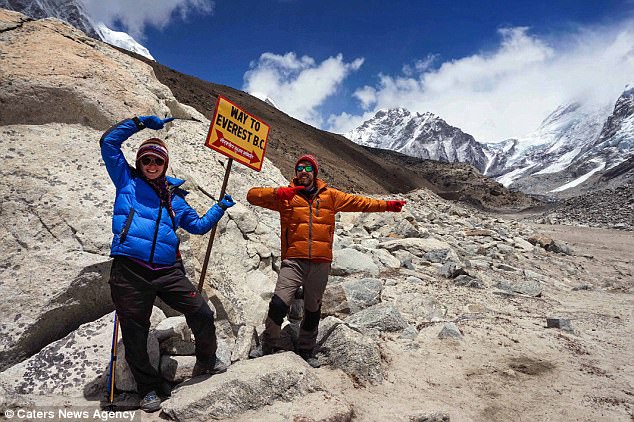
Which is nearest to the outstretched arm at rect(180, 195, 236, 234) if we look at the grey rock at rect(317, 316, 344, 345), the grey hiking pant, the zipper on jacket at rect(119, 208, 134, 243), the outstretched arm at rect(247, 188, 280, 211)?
the zipper on jacket at rect(119, 208, 134, 243)

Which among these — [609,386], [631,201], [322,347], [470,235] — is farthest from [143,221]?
[631,201]

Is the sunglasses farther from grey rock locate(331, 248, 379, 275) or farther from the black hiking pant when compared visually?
grey rock locate(331, 248, 379, 275)

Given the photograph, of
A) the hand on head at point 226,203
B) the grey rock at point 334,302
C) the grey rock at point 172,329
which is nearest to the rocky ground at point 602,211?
the grey rock at point 334,302

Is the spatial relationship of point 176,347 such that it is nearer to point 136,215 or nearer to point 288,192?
point 136,215

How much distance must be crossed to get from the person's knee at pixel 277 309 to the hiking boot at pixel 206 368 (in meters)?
0.73

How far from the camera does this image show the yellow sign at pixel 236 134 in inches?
184

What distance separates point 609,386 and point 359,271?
4839 mm

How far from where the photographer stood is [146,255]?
10.7 ft

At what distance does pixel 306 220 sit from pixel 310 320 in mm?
1174

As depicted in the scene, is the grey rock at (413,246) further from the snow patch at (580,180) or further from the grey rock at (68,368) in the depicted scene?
the snow patch at (580,180)

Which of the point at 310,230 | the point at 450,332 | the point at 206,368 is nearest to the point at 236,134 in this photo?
the point at 310,230

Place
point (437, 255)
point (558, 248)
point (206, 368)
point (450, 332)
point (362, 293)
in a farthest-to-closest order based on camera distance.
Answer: point (558, 248) < point (437, 255) < point (362, 293) < point (450, 332) < point (206, 368)

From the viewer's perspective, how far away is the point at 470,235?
1719 cm


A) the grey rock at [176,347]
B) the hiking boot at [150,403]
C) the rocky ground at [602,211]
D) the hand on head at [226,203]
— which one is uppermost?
the rocky ground at [602,211]
